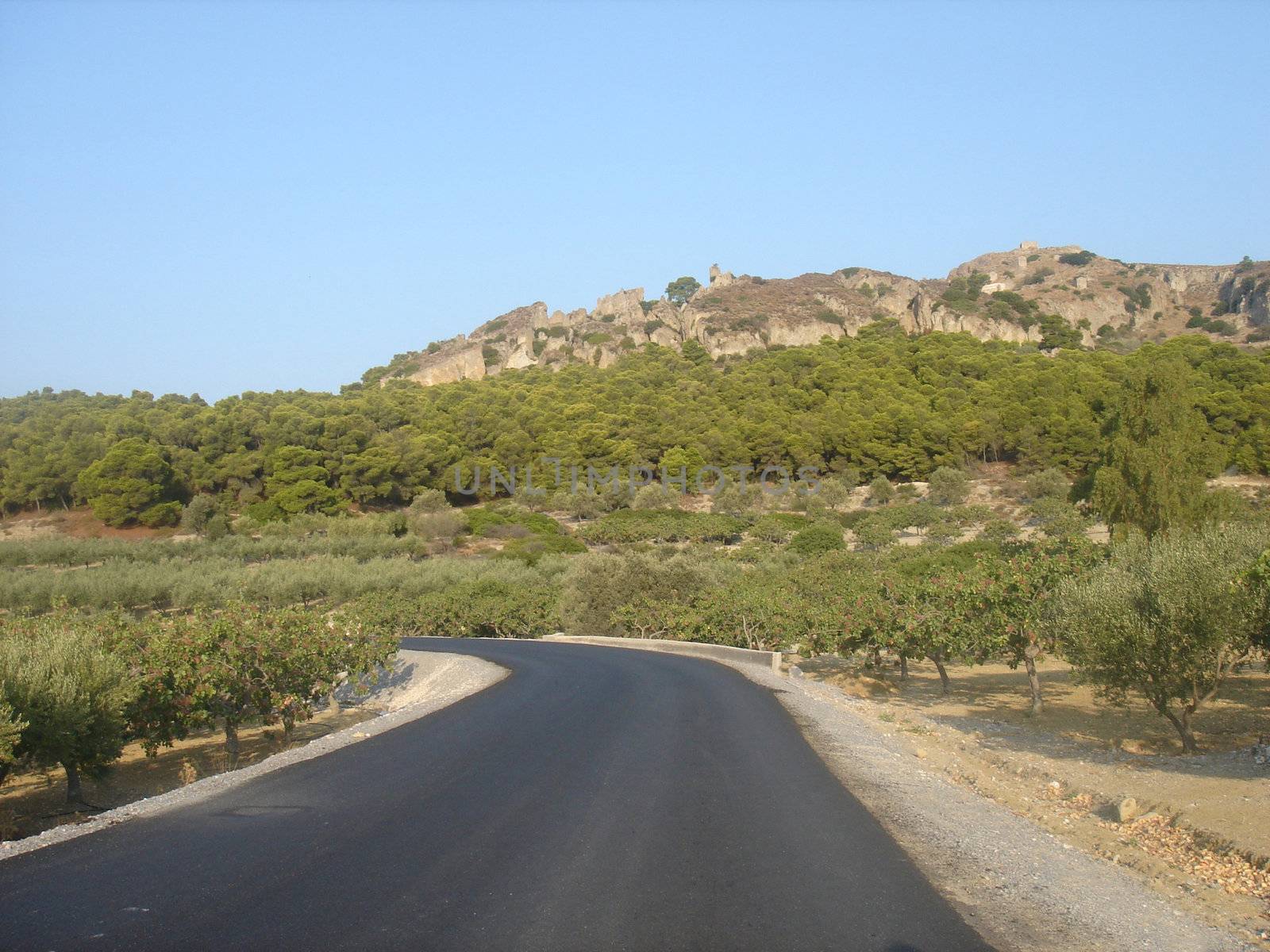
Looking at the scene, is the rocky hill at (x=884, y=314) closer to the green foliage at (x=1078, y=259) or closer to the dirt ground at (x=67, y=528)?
the green foliage at (x=1078, y=259)

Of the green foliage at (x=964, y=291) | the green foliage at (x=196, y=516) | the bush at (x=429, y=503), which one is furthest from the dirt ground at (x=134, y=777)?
the green foliage at (x=964, y=291)

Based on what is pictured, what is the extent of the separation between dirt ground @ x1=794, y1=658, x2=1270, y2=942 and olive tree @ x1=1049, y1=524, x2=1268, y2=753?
3.28ft

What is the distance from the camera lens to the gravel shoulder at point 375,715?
758cm

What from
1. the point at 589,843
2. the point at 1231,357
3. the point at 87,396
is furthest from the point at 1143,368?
the point at 87,396

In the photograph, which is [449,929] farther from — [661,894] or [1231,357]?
[1231,357]

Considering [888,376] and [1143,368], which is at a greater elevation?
[888,376]

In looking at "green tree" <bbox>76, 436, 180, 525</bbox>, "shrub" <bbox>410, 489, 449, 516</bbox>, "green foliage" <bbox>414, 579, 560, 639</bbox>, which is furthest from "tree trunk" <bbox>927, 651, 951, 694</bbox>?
"green tree" <bbox>76, 436, 180, 525</bbox>

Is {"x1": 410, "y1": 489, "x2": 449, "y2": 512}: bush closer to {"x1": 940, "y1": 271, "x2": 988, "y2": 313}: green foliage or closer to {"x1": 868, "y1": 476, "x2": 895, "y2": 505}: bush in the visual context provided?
{"x1": 868, "y1": 476, "x2": 895, "y2": 505}: bush

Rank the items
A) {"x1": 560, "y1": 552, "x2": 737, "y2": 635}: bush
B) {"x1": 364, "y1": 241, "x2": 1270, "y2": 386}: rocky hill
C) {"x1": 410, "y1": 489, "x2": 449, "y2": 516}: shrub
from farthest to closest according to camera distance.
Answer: {"x1": 364, "y1": 241, "x2": 1270, "y2": 386}: rocky hill < {"x1": 410, "y1": 489, "x2": 449, "y2": 516}: shrub < {"x1": 560, "y1": 552, "x2": 737, "y2": 635}: bush

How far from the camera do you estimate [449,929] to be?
4.98 metres

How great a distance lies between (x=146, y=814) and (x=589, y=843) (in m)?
3.94

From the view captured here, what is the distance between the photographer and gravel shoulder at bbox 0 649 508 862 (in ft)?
24.9

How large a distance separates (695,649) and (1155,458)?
56.4 feet

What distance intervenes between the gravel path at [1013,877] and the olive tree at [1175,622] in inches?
125
